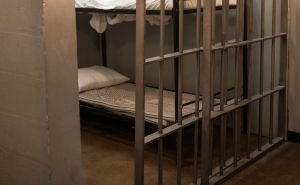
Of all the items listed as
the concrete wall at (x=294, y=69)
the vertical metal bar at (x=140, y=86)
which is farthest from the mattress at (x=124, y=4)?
the vertical metal bar at (x=140, y=86)

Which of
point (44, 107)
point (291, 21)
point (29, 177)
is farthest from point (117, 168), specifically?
point (291, 21)

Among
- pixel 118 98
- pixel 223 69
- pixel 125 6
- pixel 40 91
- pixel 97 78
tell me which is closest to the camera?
pixel 40 91

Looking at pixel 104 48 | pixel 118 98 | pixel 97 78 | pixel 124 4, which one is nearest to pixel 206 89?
pixel 124 4

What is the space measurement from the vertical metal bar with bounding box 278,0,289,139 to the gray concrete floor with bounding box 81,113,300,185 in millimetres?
148

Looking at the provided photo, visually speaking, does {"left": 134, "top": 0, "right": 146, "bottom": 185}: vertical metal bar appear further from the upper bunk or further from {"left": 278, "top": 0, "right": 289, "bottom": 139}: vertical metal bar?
{"left": 278, "top": 0, "right": 289, "bottom": 139}: vertical metal bar

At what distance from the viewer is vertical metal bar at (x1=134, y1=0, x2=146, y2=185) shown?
2307 mm

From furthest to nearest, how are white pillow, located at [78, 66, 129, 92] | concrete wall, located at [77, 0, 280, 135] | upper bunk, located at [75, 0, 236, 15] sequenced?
white pillow, located at [78, 66, 129, 92] < concrete wall, located at [77, 0, 280, 135] < upper bunk, located at [75, 0, 236, 15]

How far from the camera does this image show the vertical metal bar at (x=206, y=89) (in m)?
2.76

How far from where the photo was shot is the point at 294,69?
365 centimetres

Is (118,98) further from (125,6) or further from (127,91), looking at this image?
(125,6)

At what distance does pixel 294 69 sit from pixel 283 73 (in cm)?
9

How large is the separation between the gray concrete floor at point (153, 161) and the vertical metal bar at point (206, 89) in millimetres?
217

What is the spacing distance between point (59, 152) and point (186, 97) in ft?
5.92

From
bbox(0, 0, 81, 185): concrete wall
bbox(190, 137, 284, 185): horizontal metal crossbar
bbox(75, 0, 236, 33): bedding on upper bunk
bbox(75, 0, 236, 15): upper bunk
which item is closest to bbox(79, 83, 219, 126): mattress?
bbox(190, 137, 284, 185): horizontal metal crossbar
